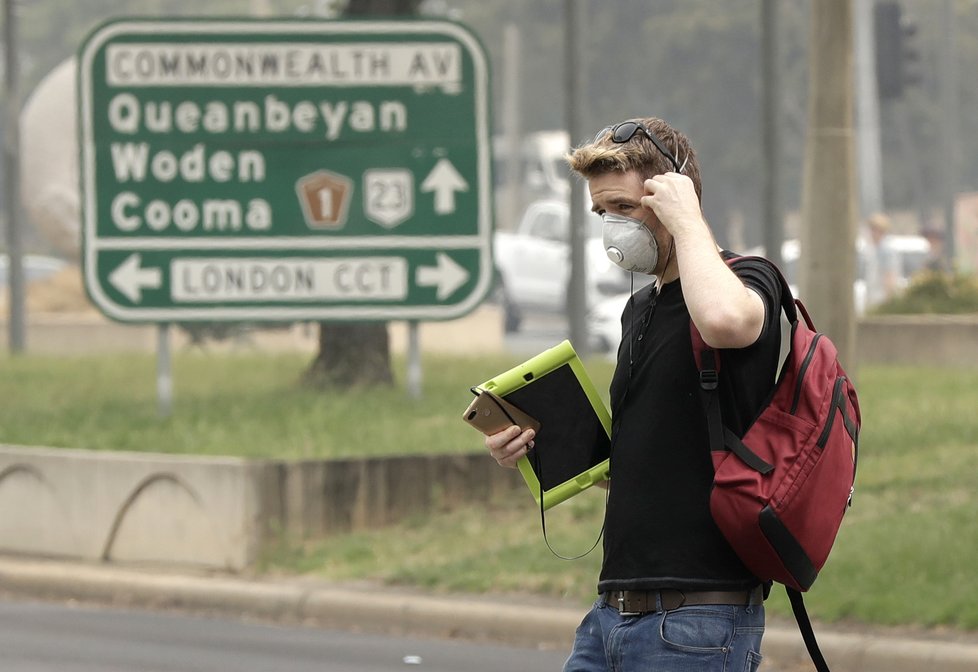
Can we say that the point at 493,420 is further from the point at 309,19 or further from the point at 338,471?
the point at 309,19

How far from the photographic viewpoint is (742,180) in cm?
6544

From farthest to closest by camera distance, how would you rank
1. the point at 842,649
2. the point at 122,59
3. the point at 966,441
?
the point at 122,59
the point at 966,441
the point at 842,649

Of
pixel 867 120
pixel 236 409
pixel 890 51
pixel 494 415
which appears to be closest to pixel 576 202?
pixel 236 409

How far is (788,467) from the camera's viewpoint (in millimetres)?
3570

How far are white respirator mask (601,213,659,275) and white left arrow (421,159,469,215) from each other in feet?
33.5

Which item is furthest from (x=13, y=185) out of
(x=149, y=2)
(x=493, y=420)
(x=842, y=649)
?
(x=149, y=2)

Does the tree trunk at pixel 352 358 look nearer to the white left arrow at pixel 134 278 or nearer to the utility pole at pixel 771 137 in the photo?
the white left arrow at pixel 134 278

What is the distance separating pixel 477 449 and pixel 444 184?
10.2 ft

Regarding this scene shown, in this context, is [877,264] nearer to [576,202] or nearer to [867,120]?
[867,120]

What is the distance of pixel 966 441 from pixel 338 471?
359cm

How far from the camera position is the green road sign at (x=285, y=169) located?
13.7m

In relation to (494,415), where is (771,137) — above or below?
above

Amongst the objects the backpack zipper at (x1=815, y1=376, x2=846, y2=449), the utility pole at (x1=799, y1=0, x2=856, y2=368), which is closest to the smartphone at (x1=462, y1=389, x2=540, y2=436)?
the backpack zipper at (x1=815, y1=376, x2=846, y2=449)

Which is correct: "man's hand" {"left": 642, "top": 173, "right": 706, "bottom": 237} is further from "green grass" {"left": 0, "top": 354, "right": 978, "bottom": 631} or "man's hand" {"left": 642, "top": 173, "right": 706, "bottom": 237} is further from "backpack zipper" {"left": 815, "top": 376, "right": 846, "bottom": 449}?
"green grass" {"left": 0, "top": 354, "right": 978, "bottom": 631}
